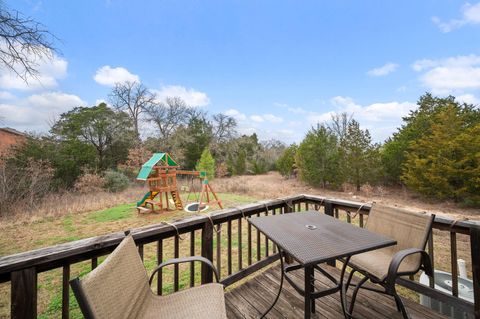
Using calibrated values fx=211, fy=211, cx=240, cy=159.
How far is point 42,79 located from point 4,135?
12.0m

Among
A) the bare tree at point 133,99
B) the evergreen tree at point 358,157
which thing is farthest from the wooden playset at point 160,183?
the bare tree at point 133,99

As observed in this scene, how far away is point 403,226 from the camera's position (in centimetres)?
174

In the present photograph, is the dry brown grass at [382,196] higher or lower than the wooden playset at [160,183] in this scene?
lower

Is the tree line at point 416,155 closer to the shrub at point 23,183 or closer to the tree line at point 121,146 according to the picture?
the tree line at point 121,146

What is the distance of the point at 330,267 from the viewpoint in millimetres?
2539

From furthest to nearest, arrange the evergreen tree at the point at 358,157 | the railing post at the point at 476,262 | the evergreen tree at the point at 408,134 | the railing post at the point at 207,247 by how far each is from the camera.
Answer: the evergreen tree at the point at 358,157 → the evergreen tree at the point at 408,134 → the railing post at the point at 207,247 → the railing post at the point at 476,262

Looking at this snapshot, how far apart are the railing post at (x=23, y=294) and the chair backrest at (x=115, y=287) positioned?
0.37 metres

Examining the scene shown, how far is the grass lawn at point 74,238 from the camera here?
2.71 metres

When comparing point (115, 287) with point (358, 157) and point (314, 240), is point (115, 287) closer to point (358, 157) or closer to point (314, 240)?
point (314, 240)

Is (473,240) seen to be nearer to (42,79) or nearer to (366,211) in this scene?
(366,211)

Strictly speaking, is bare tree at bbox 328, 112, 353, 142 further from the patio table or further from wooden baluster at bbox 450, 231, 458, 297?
the patio table

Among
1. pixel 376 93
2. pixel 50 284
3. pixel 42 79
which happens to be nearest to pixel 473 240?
pixel 50 284

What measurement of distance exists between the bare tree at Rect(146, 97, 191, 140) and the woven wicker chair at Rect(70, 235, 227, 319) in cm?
1634

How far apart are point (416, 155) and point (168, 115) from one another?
1608 centimetres
